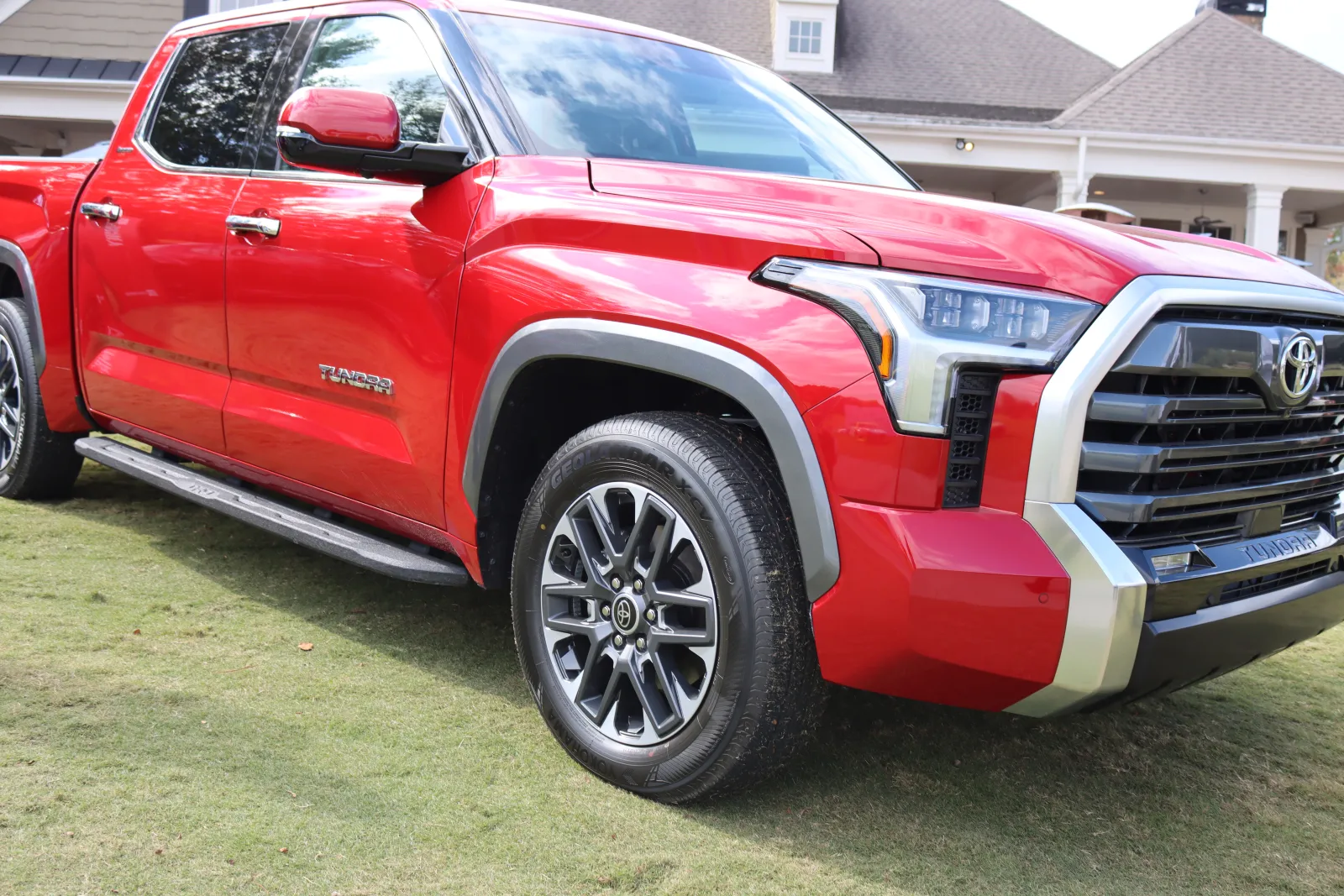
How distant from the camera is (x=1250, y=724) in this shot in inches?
133

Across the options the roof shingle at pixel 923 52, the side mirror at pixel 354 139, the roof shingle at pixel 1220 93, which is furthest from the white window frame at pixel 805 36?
the side mirror at pixel 354 139

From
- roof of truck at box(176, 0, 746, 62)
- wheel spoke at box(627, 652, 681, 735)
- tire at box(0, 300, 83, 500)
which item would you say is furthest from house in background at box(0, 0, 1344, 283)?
wheel spoke at box(627, 652, 681, 735)

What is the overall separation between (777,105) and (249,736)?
7.90ft

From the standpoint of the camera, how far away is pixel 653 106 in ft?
10.9

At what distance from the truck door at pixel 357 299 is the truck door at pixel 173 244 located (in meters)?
0.17

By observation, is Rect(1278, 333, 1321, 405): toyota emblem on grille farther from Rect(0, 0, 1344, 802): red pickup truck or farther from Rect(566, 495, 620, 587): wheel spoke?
Rect(566, 495, 620, 587): wheel spoke

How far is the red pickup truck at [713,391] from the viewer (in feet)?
7.03

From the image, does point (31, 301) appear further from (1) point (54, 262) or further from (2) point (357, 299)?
(2) point (357, 299)

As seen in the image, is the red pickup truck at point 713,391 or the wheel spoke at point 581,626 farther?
the wheel spoke at point 581,626

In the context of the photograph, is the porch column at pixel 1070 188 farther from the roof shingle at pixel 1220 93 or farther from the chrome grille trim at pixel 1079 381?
the chrome grille trim at pixel 1079 381

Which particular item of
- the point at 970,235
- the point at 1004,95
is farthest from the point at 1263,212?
the point at 970,235

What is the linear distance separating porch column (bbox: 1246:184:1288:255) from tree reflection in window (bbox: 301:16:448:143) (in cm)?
1900

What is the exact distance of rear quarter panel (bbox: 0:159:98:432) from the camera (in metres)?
4.59

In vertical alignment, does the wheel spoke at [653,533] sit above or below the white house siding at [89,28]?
below
